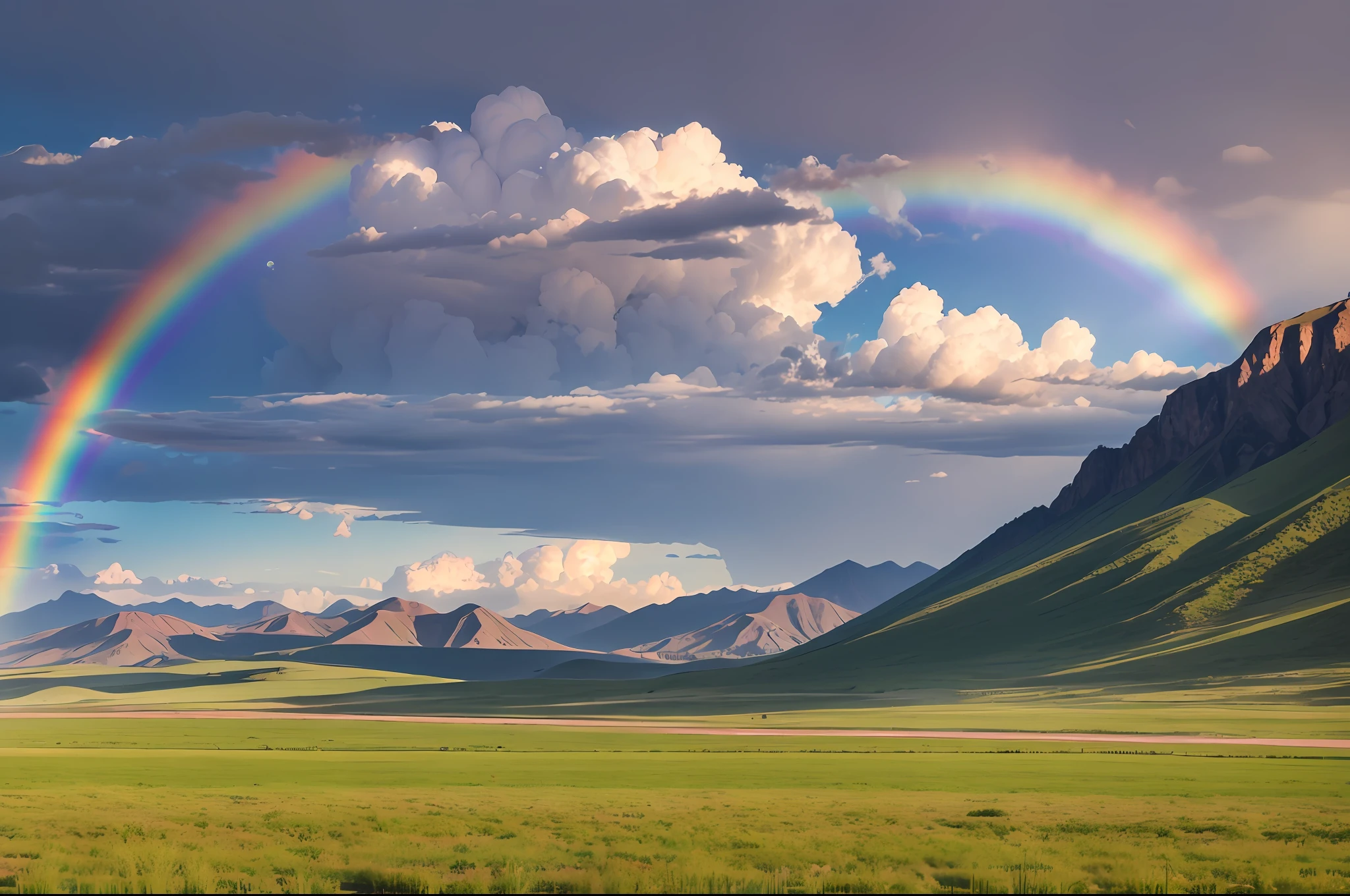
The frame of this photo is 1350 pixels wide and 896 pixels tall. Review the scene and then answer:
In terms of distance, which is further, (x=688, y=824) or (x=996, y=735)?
(x=996, y=735)

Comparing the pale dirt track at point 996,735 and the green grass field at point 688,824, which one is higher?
the green grass field at point 688,824

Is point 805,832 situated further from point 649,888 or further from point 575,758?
point 575,758

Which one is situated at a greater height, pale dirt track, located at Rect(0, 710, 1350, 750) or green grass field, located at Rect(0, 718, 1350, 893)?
green grass field, located at Rect(0, 718, 1350, 893)

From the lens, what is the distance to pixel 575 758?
9669 centimetres

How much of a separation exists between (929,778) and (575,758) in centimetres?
3310

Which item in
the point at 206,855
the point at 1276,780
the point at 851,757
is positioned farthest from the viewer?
the point at 851,757

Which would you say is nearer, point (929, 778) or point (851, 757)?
point (929, 778)

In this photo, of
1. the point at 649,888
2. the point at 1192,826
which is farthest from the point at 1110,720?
the point at 649,888

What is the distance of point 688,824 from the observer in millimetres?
47719

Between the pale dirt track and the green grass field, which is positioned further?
the pale dirt track

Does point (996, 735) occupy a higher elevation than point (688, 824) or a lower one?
lower

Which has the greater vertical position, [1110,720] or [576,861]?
[576,861]

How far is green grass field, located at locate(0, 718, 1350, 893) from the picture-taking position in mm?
36094

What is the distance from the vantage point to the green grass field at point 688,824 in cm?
3609
